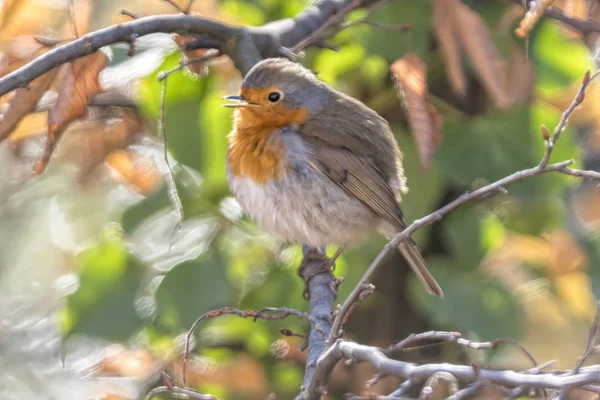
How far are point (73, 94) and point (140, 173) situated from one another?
0.85 meters

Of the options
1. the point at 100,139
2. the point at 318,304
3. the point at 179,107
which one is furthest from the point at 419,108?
the point at 100,139

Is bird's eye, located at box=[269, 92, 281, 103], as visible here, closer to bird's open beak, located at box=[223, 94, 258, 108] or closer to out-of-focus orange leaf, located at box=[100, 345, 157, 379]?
bird's open beak, located at box=[223, 94, 258, 108]

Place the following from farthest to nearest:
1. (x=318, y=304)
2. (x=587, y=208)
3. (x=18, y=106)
Answer: (x=587, y=208), (x=318, y=304), (x=18, y=106)

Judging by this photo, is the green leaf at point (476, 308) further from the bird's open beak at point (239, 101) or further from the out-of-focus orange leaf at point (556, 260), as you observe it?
the bird's open beak at point (239, 101)

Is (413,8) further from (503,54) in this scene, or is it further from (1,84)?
(1,84)

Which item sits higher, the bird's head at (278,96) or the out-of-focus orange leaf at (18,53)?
the out-of-focus orange leaf at (18,53)

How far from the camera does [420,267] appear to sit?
3.34 m

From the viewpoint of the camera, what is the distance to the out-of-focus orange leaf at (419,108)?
8.95 feet

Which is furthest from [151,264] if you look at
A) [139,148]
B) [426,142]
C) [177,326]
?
[426,142]

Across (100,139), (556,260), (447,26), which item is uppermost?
(447,26)

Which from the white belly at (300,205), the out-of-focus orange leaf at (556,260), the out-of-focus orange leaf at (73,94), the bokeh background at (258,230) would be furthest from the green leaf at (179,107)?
the out-of-focus orange leaf at (556,260)

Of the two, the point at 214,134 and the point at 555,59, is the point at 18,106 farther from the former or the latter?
the point at 555,59

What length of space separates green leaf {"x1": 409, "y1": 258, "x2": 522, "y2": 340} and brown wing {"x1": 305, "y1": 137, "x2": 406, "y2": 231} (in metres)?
0.31

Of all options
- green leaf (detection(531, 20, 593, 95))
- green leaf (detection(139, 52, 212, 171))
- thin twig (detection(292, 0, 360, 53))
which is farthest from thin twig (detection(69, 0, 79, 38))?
green leaf (detection(531, 20, 593, 95))
